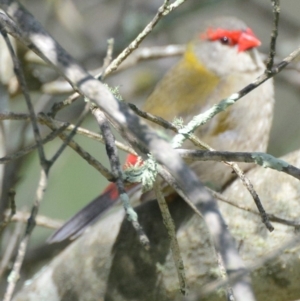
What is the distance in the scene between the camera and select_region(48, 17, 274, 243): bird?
2955 millimetres

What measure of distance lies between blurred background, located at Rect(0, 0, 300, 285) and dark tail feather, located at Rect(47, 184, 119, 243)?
297 millimetres

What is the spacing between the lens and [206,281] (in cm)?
223

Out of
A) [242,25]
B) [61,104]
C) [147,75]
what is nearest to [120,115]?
[61,104]

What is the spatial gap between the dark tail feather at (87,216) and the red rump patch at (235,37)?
1.20 metres

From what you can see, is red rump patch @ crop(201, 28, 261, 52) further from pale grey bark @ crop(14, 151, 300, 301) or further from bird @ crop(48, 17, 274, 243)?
pale grey bark @ crop(14, 151, 300, 301)

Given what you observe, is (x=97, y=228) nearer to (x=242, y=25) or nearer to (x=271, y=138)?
(x=242, y=25)

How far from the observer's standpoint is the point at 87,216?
3.00 m

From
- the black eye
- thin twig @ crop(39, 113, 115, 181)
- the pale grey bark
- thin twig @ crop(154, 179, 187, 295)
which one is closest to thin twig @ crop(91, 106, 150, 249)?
thin twig @ crop(39, 113, 115, 181)

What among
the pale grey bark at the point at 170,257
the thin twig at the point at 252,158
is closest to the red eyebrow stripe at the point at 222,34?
the pale grey bark at the point at 170,257

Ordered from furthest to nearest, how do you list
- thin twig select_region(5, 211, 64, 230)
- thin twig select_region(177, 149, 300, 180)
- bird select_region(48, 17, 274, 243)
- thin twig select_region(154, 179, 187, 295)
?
1. bird select_region(48, 17, 274, 243)
2. thin twig select_region(5, 211, 64, 230)
3. thin twig select_region(154, 179, 187, 295)
4. thin twig select_region(177, 149, 300, 180)

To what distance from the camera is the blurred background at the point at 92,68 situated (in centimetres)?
337

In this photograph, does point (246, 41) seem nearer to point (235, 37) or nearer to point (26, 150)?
point (235, 37)

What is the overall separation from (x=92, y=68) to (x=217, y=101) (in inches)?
41.7

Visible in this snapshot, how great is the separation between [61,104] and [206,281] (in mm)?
933
